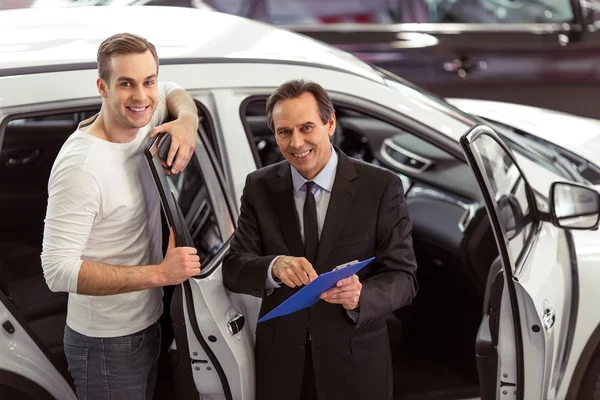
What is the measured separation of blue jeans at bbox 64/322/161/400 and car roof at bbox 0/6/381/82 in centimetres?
83

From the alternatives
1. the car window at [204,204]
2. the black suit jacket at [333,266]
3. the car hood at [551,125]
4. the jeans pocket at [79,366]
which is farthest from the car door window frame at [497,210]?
the jeans pocket at [79,366]

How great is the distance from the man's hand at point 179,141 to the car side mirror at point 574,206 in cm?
123

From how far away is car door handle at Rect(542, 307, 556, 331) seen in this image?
2744mm

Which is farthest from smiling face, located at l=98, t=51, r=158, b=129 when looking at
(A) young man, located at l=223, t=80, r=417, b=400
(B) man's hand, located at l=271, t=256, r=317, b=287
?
(B) man's hand, located at l=271, t=256, r=317, b=287

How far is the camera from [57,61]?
2.82 m

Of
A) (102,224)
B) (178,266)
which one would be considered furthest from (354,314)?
(102,224)

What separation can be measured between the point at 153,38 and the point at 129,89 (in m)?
0.73

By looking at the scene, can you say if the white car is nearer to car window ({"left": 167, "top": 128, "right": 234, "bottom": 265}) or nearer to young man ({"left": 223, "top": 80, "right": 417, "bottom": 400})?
car window ({"left": 167, "top": 128, "right": 234, "bottom": 265})

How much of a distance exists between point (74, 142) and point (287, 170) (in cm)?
60

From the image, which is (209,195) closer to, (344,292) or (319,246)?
(319,246)

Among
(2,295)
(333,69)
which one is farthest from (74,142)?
(333,69)

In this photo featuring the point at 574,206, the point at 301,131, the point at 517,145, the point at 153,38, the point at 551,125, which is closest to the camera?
the point at 301,131

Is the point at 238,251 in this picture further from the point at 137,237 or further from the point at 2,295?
the point at 2,295

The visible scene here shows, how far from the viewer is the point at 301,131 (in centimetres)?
249
